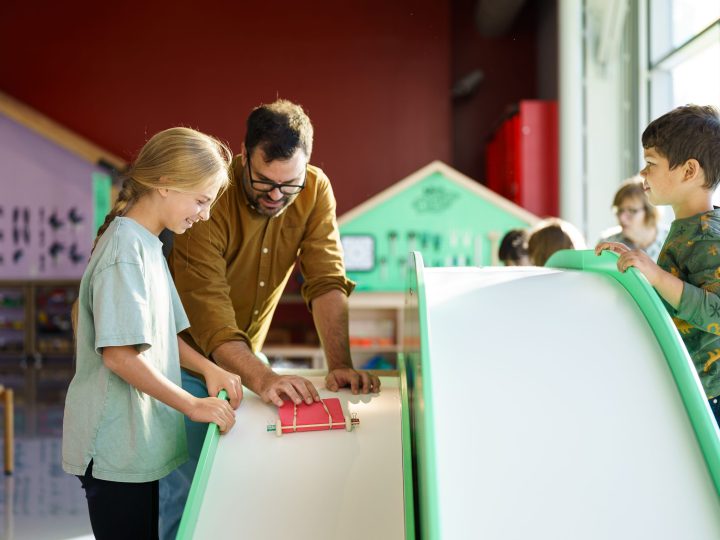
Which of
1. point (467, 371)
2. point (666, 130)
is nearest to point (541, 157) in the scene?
point (666, 130)

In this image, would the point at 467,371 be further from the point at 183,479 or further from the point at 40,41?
the point at 40,41

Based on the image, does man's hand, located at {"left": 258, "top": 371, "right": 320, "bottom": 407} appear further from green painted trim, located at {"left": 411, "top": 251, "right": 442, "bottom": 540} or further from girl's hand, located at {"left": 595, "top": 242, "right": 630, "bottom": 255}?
girl's hand, located at {"left": 595, "top": 242, "right": 630, "bottom": 255}

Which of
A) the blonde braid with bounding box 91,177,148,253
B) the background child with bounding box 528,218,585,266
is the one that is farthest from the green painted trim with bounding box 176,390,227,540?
the background child with bounding box 528,218,585,266

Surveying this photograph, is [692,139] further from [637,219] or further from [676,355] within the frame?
[637,219]

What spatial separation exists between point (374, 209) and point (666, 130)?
3.62 meters

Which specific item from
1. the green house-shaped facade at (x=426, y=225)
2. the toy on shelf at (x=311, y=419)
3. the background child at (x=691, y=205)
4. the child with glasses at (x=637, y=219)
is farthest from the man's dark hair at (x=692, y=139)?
the green house-shaped facade at (x=426, y=225)

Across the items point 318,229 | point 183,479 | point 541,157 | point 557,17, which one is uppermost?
point 557,17

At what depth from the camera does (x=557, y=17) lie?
238 inches

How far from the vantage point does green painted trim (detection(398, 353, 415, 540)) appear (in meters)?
1.47

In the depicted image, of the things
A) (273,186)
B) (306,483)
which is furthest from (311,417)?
(273,186)

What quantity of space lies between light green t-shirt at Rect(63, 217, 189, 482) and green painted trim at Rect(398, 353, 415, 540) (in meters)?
0.49

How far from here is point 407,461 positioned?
1594 millimetres

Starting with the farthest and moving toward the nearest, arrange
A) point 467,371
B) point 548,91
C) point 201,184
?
point 548,91 → point 201,184 → point 467,371

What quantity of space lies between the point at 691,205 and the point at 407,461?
820 millimetres
